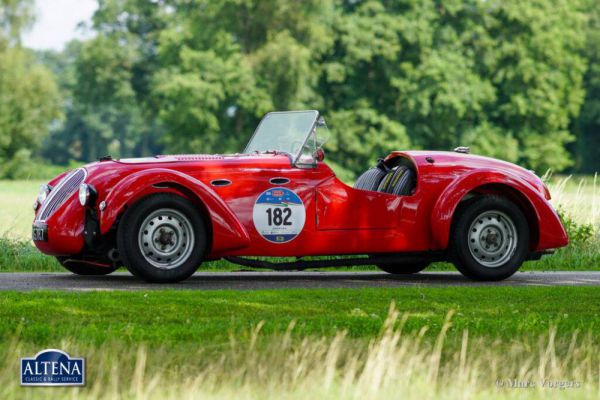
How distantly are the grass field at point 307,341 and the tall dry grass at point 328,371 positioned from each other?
0.04 ft

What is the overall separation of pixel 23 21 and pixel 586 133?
130 ft

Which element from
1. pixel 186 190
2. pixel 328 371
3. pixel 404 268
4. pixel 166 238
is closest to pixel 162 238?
pixel 166 238

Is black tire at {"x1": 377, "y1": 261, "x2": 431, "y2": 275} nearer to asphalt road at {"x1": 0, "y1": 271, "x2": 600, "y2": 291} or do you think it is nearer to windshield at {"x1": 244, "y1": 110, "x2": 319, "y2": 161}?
asphalt road at {"x1": 0, "y1": 271, "x2": 600, "y2": 291}

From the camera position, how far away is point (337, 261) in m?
12.0

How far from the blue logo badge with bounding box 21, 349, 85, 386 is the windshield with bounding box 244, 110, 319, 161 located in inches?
238

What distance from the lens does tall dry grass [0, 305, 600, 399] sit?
5.55 meters

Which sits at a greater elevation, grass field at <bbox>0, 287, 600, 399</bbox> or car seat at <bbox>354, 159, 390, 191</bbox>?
car seat at <bbox>354, 159, 390, 191</bbox>

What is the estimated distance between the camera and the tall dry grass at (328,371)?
555 cm

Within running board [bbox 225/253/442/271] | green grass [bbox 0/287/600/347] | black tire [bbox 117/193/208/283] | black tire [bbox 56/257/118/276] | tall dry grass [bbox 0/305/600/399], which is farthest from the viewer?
black tire [bbox 56/257/118/276]

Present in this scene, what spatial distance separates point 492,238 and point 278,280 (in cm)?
221

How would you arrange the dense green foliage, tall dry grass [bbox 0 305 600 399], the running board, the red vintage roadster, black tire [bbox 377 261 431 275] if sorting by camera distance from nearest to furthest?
tall dry grass [bbox 0 305 600 399] < the red vintage roadster < the running board < black tire [bbox 377 261 431 275] < the dense green foliage

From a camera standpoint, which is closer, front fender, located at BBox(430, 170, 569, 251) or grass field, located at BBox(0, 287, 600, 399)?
grass field, located at BBox(0, 287, 600, 399)

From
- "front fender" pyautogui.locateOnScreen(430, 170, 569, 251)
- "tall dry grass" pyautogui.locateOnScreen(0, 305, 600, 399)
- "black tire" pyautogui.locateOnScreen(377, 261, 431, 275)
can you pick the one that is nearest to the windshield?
"front fender" pyautogui.locateOnScreen(430, 170, 569, 251)

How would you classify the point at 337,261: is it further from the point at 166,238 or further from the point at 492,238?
the point at 166,238
